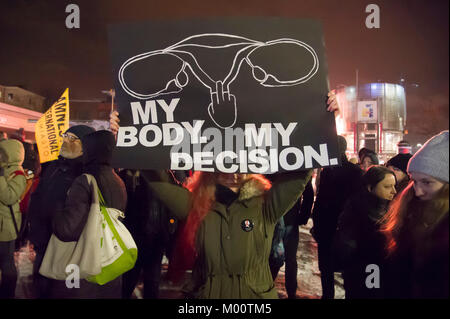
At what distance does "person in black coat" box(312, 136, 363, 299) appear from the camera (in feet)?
15.0

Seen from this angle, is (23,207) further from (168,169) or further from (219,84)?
(219,84)

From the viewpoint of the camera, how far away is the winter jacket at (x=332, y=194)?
4.56m

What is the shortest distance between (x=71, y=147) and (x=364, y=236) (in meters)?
3.15

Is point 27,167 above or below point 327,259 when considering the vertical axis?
above

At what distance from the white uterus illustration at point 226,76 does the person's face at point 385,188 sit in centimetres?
161

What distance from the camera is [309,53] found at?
8.76ft

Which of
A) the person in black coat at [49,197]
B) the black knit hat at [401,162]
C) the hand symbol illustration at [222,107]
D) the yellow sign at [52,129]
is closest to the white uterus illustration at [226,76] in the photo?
the hand symbol illustration at [222,107]

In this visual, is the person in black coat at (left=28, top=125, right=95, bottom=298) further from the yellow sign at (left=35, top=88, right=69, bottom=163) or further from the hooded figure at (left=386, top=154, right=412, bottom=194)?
the hooded figure at (left=386, top=154, right=412, bottom=194)

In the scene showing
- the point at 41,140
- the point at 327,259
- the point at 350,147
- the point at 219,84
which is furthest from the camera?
the point at 350,147

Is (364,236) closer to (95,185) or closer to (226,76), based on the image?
(226,76)
